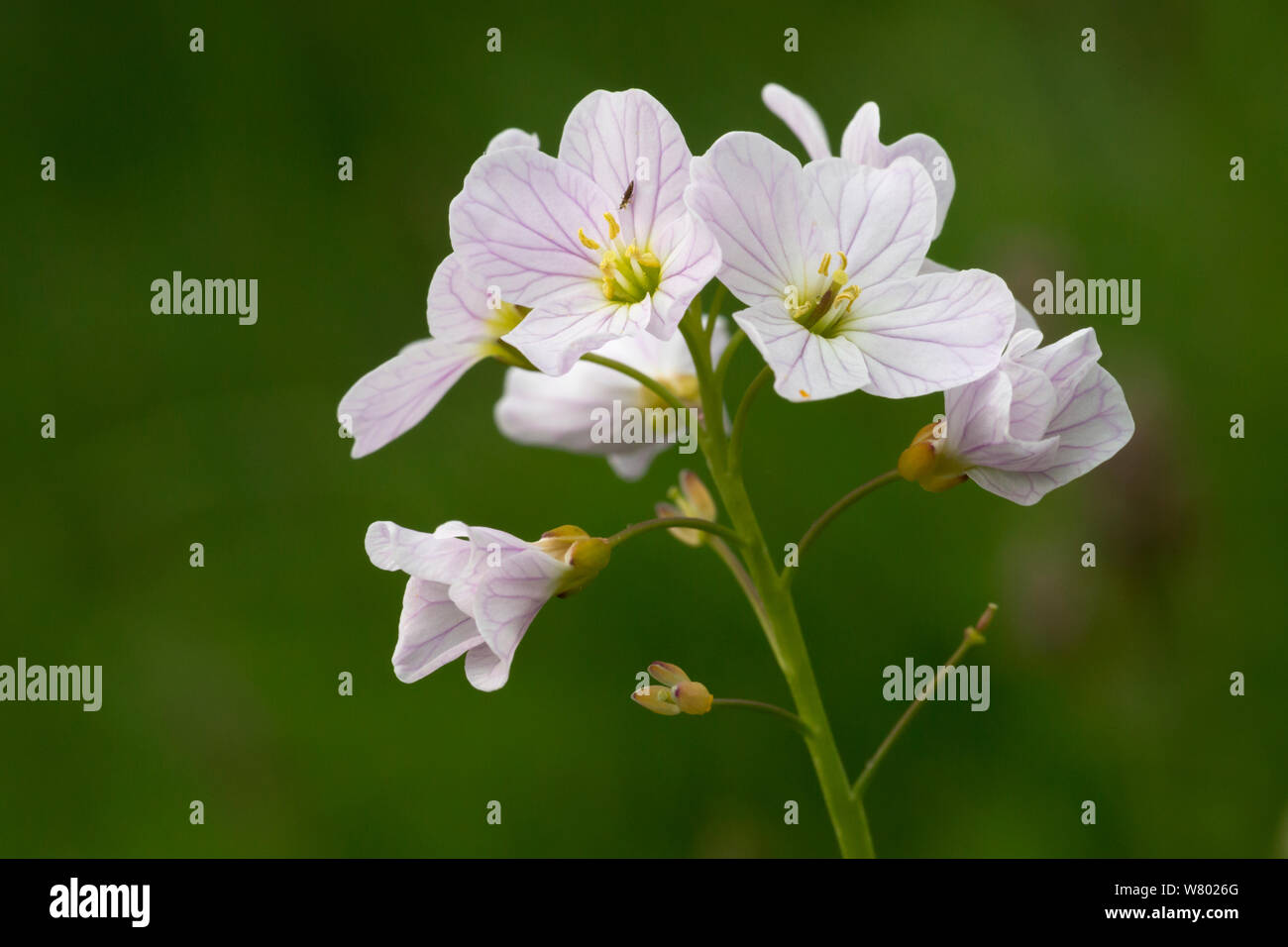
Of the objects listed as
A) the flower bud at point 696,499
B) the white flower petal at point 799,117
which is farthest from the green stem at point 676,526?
the white flower petal at point 799,117

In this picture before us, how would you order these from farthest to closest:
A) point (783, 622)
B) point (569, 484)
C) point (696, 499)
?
point (569, 484) < point (696, 499) < point (783, 622)

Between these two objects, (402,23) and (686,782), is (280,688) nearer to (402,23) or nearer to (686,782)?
(686,782)

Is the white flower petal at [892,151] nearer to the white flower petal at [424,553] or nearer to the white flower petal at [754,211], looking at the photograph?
the white flower petal at [754,211]

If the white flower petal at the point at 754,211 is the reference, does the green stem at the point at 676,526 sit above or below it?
below

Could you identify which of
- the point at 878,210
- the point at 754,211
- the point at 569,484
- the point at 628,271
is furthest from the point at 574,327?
the point at 569,484

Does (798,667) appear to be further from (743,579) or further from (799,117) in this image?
(799,117)

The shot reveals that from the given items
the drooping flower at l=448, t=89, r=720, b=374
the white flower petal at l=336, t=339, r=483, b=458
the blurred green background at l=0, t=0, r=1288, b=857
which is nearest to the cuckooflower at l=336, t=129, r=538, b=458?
the white flower petal at l=336, t=339, r=483, b=458

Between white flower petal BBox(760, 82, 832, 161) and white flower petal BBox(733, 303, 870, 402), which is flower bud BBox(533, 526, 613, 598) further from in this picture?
white flower petal BBox(760, 82, 832, 161)
